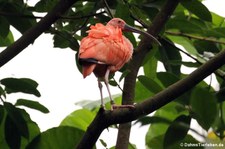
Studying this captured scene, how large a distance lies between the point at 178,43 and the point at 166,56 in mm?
346

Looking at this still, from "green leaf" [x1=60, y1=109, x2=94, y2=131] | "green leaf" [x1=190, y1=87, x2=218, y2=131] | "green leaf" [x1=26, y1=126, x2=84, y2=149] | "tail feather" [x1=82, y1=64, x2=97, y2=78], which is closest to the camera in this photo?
"green leaf" [x1=190, y1=87, x2=218, y2=131]

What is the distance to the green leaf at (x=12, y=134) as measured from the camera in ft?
12.5

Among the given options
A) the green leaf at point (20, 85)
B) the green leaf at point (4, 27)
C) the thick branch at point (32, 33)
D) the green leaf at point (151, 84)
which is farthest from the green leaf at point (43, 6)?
the green leaf at point (151, 84)

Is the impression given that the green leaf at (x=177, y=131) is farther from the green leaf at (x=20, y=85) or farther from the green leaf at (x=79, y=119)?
the green leaf at (x=79, y=119)

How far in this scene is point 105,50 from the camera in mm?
3564

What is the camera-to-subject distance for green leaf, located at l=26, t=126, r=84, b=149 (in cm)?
390

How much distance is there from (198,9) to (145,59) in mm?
468

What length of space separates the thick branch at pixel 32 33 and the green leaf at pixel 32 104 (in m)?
0.53

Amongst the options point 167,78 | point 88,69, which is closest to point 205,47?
point 167,78

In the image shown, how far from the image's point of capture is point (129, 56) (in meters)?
3.73

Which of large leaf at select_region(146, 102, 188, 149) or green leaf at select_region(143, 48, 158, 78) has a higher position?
green leaf at select_region(143, 48, 158, 78)

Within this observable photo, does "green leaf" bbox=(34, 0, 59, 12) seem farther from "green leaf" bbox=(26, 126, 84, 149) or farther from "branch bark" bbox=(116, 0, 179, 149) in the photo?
"green leaf" bbox=(26, 126, 84, 149)

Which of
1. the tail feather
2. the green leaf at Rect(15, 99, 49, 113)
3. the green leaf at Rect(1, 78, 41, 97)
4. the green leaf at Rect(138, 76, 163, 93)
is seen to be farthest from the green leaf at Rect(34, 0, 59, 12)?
the green leaf at Rect(138, 76, 163, 93)

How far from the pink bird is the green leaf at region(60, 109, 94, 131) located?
847 mm
